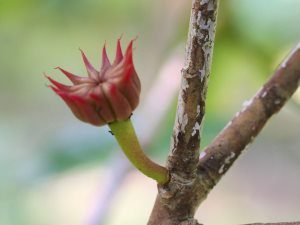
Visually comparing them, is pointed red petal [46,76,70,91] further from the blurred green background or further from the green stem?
the blurred green background

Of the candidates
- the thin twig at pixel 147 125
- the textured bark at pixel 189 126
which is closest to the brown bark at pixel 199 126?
the textured bark at pixel 189 126

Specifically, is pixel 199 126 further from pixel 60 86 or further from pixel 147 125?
pixel 147 125

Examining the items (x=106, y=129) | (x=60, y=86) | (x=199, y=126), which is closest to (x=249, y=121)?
(x=199, y=126)

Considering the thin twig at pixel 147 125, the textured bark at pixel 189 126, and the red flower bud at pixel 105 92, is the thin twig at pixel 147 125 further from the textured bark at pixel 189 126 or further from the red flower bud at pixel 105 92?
the red flower bud at pixel 105 92

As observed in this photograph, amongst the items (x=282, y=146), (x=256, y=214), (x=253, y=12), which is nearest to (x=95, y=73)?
(x=253, y=12)

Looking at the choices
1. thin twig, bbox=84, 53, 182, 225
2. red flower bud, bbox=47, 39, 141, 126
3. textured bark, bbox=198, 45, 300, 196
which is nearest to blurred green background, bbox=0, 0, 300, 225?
thin twig, bbox=84, 53, 182, 225
